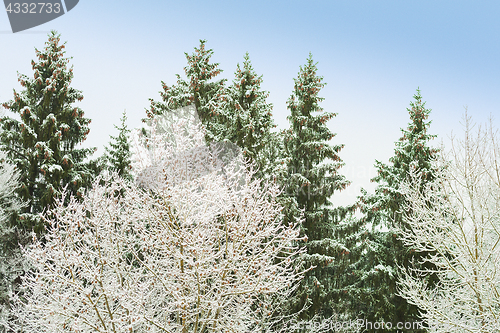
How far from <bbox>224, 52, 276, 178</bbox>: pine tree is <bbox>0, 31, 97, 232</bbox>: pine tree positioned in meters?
6.64

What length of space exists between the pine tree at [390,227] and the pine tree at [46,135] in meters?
12.8

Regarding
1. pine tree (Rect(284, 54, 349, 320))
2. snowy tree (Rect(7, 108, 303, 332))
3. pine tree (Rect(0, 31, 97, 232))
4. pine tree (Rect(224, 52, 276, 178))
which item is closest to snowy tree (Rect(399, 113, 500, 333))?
pine tree (Rect(284, 54, 349, 320))

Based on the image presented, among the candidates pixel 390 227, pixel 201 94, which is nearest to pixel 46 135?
pixel 201 94

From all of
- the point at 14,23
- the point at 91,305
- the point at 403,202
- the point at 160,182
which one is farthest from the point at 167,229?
the point at 403,202

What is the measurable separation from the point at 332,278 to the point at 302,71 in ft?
30.8

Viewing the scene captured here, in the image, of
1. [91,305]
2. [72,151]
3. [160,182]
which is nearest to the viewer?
[91,305]

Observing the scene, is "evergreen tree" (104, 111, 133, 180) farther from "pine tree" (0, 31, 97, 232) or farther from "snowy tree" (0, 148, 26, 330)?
"snowy tree" (0, 148, 26, 330)

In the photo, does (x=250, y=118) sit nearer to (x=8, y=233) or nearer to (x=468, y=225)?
(x=468, y=225)

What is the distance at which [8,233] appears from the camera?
12.8m

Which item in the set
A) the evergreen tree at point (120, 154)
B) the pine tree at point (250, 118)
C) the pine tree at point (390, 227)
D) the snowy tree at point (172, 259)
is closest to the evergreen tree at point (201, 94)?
the pine tree at point (250, 118)

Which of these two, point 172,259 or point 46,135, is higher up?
point 46,135

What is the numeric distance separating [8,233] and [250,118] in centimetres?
1128

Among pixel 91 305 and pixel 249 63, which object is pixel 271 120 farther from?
pixel 91 305

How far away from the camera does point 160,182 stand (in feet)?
24.0
